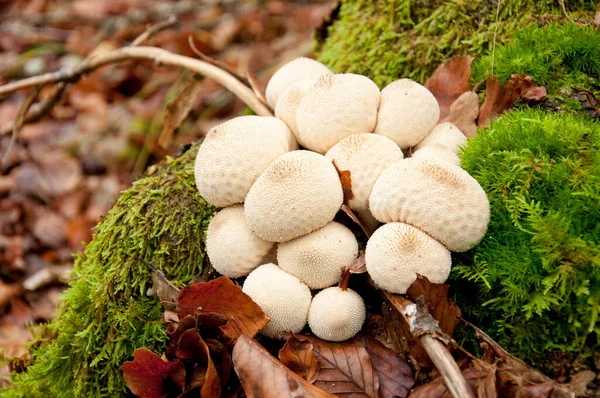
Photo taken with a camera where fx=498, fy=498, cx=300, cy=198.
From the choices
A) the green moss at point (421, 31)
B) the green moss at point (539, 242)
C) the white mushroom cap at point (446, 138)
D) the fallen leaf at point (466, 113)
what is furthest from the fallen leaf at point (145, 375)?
the green moss at point (421, 31)

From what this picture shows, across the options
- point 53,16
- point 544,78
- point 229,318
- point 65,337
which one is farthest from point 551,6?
point 53,16

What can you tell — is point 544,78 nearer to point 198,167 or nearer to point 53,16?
point 198,167

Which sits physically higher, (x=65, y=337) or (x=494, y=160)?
(x=494, y=160)

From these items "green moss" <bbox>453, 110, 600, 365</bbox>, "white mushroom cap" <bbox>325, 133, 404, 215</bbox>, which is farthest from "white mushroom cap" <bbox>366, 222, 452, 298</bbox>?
"white mushroom cap" <bbox>325, 133, 404, 215</bbox>

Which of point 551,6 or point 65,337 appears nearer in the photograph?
point 65,337

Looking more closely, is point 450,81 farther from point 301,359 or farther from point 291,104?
point 301,359

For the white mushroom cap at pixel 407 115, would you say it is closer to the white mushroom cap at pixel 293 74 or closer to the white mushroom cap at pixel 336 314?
the white mushroom cap at pixel 293 74
